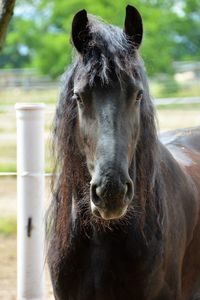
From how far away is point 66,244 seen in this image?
129 inches

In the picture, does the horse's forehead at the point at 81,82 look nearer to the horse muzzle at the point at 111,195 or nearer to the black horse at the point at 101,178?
the black horse at the point at 101,178

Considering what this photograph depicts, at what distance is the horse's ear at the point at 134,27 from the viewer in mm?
3109

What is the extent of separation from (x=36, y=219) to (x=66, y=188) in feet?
5.07

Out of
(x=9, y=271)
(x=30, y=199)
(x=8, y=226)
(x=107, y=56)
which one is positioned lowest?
(x=9, y=271)

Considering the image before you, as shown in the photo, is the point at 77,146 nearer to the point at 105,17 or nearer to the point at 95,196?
the point at 95,196

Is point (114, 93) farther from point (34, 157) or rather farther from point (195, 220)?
point (34, 157)

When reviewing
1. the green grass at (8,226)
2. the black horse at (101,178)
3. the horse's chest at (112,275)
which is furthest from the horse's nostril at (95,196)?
the green grass at (8,226)

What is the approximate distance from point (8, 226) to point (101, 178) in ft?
18.8

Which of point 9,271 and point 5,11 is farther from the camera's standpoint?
point 9,271

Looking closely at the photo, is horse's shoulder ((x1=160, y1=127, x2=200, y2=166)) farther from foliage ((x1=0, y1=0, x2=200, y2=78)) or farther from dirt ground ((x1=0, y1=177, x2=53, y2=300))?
foliage ((x1=0, y1=0, x2=200, y2=78))

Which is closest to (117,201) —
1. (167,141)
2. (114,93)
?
(114,93)

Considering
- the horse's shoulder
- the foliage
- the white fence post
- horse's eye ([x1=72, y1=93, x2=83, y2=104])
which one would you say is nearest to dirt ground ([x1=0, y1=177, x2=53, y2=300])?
the white fence post

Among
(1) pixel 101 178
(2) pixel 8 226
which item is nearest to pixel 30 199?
(1) pixel 101 178

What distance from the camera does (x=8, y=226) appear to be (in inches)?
327
